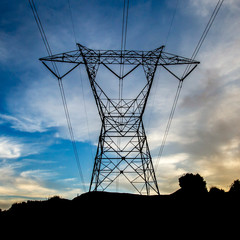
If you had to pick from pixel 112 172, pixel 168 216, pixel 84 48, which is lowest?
pixel 168 216

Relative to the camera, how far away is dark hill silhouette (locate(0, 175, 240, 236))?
712 centimetres

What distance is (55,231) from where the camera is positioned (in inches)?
297

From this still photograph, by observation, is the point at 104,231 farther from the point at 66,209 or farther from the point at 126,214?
the point at 66,209

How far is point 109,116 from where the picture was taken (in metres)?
14.9

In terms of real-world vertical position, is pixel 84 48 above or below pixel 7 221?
above

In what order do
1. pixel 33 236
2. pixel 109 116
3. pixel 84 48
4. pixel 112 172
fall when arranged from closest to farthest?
pixel 33 236, pixel 84 48, pixel 112 172, pixel 109 116

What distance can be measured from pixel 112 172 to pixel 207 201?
22.7ft

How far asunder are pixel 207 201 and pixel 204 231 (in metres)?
2.05

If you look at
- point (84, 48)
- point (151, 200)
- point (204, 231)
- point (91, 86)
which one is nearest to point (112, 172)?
point (151, 200)

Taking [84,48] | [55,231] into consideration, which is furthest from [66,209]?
[84,48]

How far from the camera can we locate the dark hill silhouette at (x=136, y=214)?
23.4 ft

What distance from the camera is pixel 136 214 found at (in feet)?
26.6

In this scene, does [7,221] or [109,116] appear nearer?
[7,221]

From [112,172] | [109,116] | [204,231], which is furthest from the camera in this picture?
[109,116]
